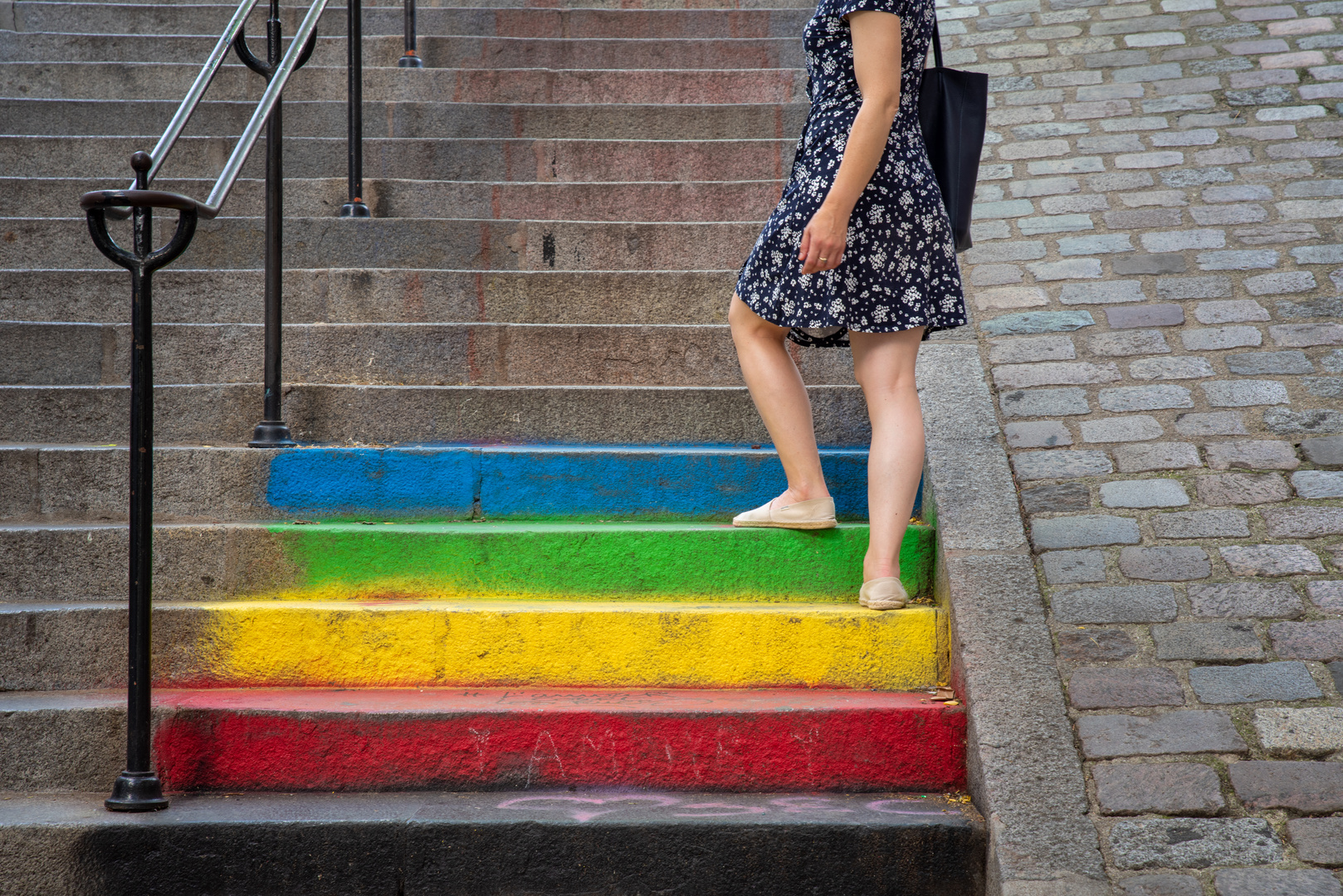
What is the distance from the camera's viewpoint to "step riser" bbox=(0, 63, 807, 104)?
547 cm

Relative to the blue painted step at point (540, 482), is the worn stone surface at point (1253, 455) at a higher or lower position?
higher

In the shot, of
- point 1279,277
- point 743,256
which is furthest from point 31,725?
point 1279,277

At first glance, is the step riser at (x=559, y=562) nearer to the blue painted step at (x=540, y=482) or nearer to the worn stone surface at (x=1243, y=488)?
the blue painted step at (x=540, y=482)

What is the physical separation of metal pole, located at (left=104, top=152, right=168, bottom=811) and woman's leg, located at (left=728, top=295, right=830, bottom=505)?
1382 millimetres

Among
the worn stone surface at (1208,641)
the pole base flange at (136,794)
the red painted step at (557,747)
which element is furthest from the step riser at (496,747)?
the worn stone surface at (1208,641)

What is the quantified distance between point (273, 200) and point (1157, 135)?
167 inches

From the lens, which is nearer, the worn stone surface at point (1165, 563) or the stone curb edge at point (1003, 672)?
the stone curb edge at point (1003, 672)

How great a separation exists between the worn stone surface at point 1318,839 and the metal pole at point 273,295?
2617mm

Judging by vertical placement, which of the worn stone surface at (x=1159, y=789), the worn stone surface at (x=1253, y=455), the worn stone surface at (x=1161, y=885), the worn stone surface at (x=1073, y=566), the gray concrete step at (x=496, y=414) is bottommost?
the worn stone surface at (x=1161, y=885)

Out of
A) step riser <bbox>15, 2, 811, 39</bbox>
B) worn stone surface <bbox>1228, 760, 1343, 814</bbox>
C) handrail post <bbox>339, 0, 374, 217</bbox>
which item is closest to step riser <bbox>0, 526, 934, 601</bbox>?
worn stone surface <bbox>1228, 760, 1343, 814</bbox>

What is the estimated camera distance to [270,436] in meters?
3.15

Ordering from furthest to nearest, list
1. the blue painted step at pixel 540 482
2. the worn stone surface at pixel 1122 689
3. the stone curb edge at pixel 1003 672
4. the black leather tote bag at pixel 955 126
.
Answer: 1. the blue painted step at pixel 540 482
2. the black leather tote bag at pixel 955 126
3. the worn stone surface at pixel 1122 689
4. the stone curb edge at pixel 1003 672

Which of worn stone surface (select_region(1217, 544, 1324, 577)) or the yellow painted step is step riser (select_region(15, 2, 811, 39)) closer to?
worn stone surface (select_region(1217, 544, 1324, 577))

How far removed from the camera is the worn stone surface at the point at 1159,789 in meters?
2.12
